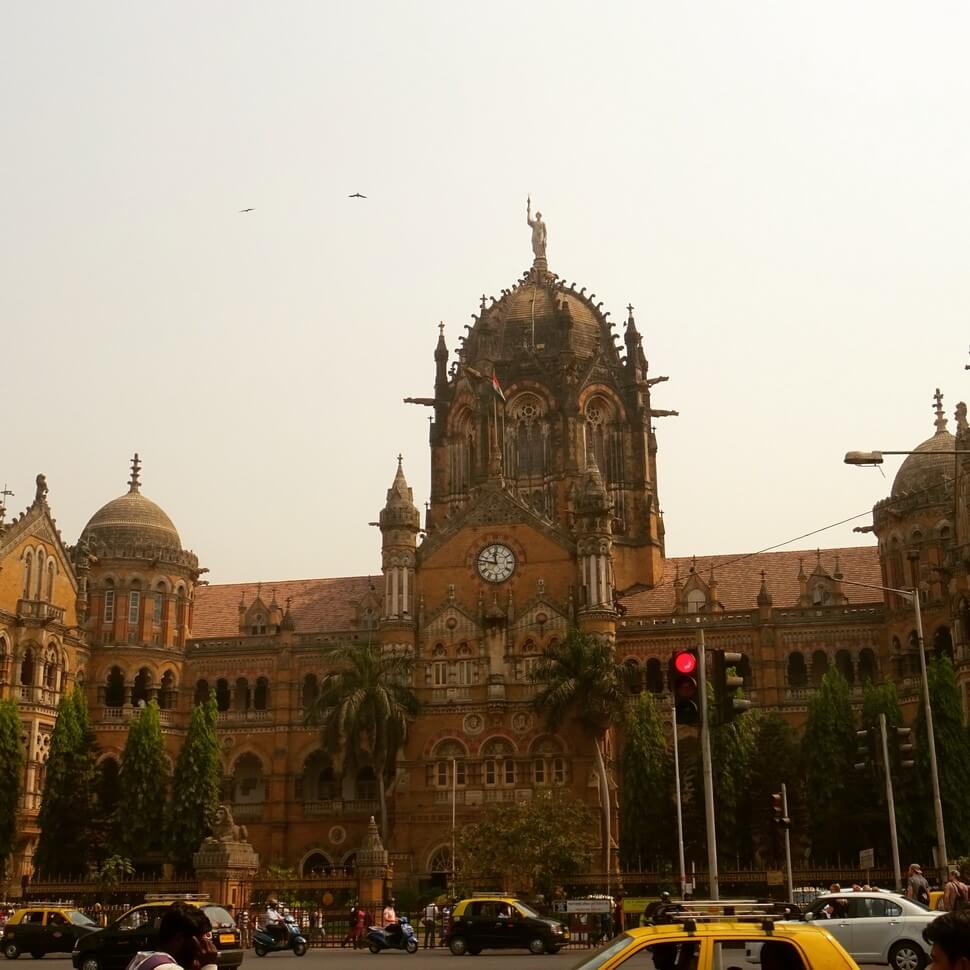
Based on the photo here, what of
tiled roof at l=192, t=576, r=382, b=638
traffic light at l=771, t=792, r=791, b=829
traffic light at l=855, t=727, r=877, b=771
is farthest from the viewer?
tiled roof at l=192, t=576, r=382, b=638

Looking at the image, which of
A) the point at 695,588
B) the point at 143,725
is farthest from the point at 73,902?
the point at 695,588

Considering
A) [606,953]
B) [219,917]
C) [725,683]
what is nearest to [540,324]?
[219,917]

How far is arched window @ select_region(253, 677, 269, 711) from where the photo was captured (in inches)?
3105

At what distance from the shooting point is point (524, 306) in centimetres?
9231

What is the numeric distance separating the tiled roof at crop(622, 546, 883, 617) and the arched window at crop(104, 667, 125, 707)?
27988 millimetres

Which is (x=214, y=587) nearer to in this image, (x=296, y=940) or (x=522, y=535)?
(x=522, y=535)

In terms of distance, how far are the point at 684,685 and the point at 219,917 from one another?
15.7m

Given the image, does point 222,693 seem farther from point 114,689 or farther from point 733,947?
point 733,947

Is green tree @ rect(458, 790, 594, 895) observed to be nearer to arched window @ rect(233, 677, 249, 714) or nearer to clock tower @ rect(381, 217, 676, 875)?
clock tower @ rect(381, 217, 676, 875)

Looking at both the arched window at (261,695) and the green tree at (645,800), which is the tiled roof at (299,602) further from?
the green tree at (645,800)

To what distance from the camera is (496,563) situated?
247 feet

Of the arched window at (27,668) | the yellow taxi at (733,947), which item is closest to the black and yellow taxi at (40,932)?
the yellow taxi at (733,947)

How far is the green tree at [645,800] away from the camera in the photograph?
62562mm

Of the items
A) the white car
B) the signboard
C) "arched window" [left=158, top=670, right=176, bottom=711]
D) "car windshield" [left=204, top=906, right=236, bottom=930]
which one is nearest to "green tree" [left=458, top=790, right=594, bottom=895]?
the signboard
